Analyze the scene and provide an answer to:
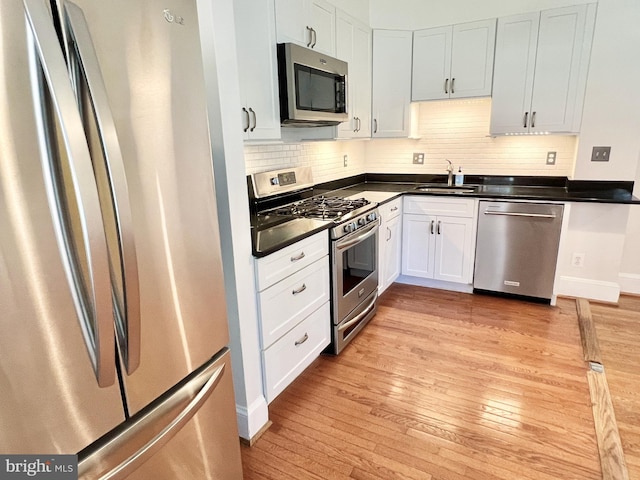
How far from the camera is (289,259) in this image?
2.01 m

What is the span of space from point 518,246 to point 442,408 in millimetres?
1772

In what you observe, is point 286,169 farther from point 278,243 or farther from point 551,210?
point 551,210

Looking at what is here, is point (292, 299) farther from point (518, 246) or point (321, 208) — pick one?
point (518, 246)

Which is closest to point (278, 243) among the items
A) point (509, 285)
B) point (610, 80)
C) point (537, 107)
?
point (509, 285)

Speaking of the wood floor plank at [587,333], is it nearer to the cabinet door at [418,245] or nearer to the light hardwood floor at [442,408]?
the light hardwood floor at [442,408]

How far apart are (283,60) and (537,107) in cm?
224

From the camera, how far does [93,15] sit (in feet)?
2.87

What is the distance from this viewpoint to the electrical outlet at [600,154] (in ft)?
10.2

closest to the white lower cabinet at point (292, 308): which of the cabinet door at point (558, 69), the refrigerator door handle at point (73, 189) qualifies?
the refrigerator door handle at point (73, 189)

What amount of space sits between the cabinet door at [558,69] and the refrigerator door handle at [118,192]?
335 centimetres

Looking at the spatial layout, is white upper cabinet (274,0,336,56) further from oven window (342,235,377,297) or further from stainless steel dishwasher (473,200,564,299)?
stainless steel dishwasher (473,200,564,299)

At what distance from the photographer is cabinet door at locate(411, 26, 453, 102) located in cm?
341

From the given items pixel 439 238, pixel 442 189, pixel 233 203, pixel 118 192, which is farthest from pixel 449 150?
pixel 118 192

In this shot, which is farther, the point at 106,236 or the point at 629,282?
the point at 629,282
